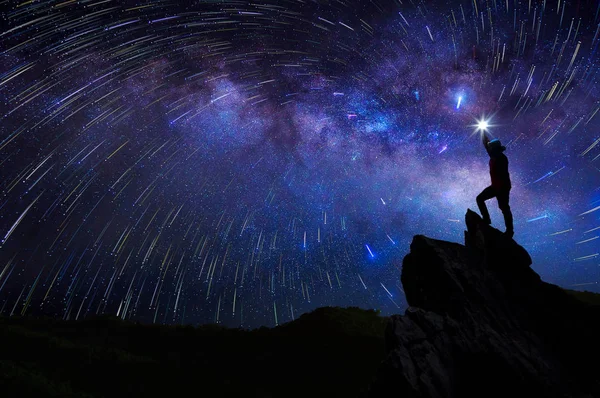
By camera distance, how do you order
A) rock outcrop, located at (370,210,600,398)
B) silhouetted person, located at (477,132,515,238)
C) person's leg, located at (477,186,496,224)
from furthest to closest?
person's leg, located at (477,186,496,224)
silhouetted person, located at (477,132,515,238)
rock outcrop, located at (370,210,600,398)

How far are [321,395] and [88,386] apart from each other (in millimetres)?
→ 14336

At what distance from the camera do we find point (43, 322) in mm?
27391

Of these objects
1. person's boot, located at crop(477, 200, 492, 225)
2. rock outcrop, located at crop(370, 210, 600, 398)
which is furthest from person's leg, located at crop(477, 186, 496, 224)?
rock outcrop, located at crop(370, 210, 600, 398)

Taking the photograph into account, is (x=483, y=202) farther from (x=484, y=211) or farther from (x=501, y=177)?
(x=501, y=177)

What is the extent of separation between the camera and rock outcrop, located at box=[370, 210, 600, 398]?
6.20 meters

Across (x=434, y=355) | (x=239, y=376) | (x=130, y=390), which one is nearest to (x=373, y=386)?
(x=434, y=355)

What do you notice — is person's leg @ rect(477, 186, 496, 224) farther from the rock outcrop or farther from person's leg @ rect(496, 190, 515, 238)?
the rock outcrop

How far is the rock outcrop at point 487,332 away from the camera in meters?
6.20

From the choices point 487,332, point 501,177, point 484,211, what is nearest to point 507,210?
point 484,211

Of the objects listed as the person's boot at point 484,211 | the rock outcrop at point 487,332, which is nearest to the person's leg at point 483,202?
the person's boot at point 484,211

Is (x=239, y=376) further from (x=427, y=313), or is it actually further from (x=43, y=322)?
(x=43, y=322)

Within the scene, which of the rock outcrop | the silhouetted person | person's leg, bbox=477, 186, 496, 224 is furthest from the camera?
person's leg, bbox=477, 186, 496, 224

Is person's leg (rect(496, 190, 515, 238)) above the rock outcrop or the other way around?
above

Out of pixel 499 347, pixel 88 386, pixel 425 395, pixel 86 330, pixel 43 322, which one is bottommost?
pixel 425 395
